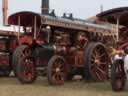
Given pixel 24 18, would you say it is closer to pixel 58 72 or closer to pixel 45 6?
pixel 58 72

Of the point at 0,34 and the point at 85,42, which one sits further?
the point at 0,34

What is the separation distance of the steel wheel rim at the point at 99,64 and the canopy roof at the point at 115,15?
5.56 ft

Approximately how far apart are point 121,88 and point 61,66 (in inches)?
113

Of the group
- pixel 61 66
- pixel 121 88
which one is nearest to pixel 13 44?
pixel 61 66

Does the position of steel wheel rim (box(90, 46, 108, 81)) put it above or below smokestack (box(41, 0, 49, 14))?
below

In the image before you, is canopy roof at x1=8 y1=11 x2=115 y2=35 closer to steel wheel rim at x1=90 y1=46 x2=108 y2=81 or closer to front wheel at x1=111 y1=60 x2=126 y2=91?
steel wheel rim at x1=90 y1=46 x2=108 y2=81

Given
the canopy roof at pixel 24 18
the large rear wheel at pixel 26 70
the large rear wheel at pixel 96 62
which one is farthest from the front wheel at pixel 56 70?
the canopy roof at pixel 24 18

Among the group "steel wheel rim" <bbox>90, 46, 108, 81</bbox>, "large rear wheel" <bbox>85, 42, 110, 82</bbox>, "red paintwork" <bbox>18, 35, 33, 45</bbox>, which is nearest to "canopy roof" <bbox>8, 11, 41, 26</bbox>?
"red paintwork" <bbox>18, 35, 33, 45</bbox>

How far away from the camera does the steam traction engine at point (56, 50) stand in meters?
15.0

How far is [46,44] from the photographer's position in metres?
15.7

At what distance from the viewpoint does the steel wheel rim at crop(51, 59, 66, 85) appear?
14.5 meters

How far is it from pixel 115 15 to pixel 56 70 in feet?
8.51

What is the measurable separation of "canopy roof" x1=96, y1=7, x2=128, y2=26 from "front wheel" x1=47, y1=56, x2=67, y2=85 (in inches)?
76.4

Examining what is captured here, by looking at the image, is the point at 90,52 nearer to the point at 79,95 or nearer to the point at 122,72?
the point at 122,72
